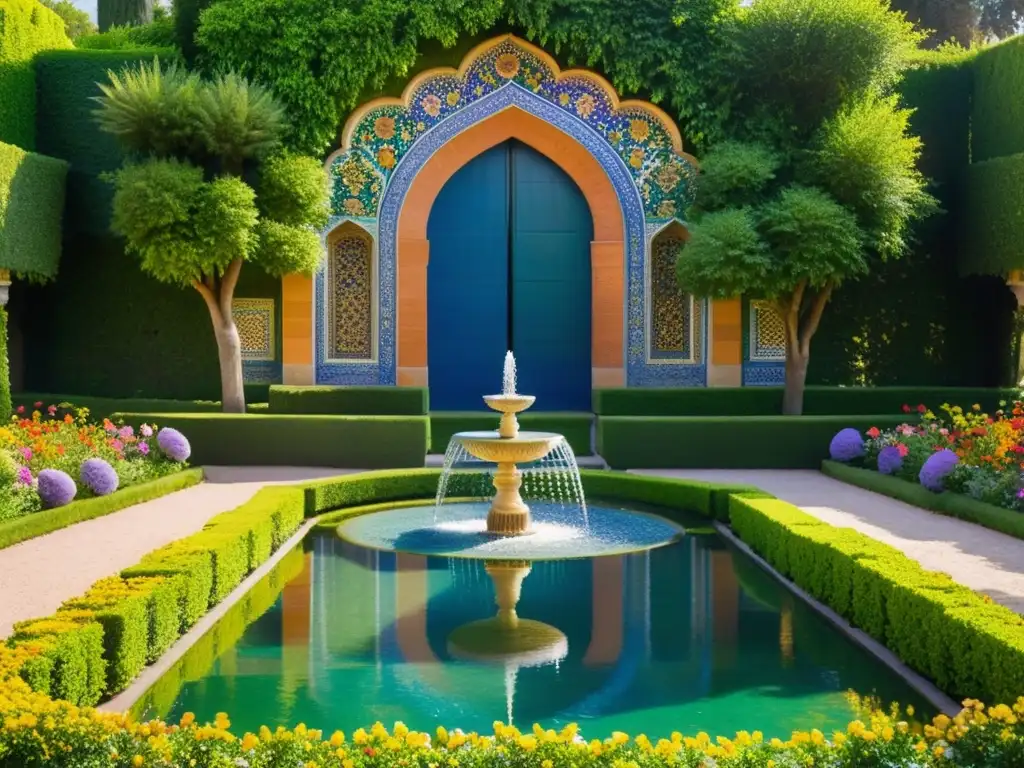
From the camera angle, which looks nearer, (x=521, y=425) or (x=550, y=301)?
(x=521, y=425)

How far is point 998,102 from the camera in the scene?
53.1 feet

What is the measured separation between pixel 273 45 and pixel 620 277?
5719 millimetres

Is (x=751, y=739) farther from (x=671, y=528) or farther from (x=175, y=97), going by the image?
(x=175, y=97)

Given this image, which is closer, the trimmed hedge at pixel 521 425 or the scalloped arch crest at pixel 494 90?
the trimmed hedge at pixel 521 425

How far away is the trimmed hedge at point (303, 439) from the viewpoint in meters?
13.7

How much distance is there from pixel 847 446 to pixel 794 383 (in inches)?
91.4

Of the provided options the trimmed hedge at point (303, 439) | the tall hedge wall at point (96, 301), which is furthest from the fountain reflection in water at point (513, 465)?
the tall hedge wall at point (96, 301)

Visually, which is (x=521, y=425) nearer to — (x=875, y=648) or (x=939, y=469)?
(x=939, y=469)

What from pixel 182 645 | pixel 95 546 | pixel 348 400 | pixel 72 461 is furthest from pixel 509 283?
pixel 182 645

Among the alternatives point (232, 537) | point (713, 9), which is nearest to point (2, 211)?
point (232, 537)

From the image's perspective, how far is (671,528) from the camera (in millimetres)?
10141

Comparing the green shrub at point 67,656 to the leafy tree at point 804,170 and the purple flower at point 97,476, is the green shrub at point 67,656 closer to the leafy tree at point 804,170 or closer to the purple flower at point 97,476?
the purple flower at point 97,476

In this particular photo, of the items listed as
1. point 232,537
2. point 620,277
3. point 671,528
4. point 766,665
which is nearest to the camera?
point 766,665

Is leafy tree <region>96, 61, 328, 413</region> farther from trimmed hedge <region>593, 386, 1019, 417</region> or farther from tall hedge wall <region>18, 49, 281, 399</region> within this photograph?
trimmed hedge <region>593, 386, 1019, 417</region>
